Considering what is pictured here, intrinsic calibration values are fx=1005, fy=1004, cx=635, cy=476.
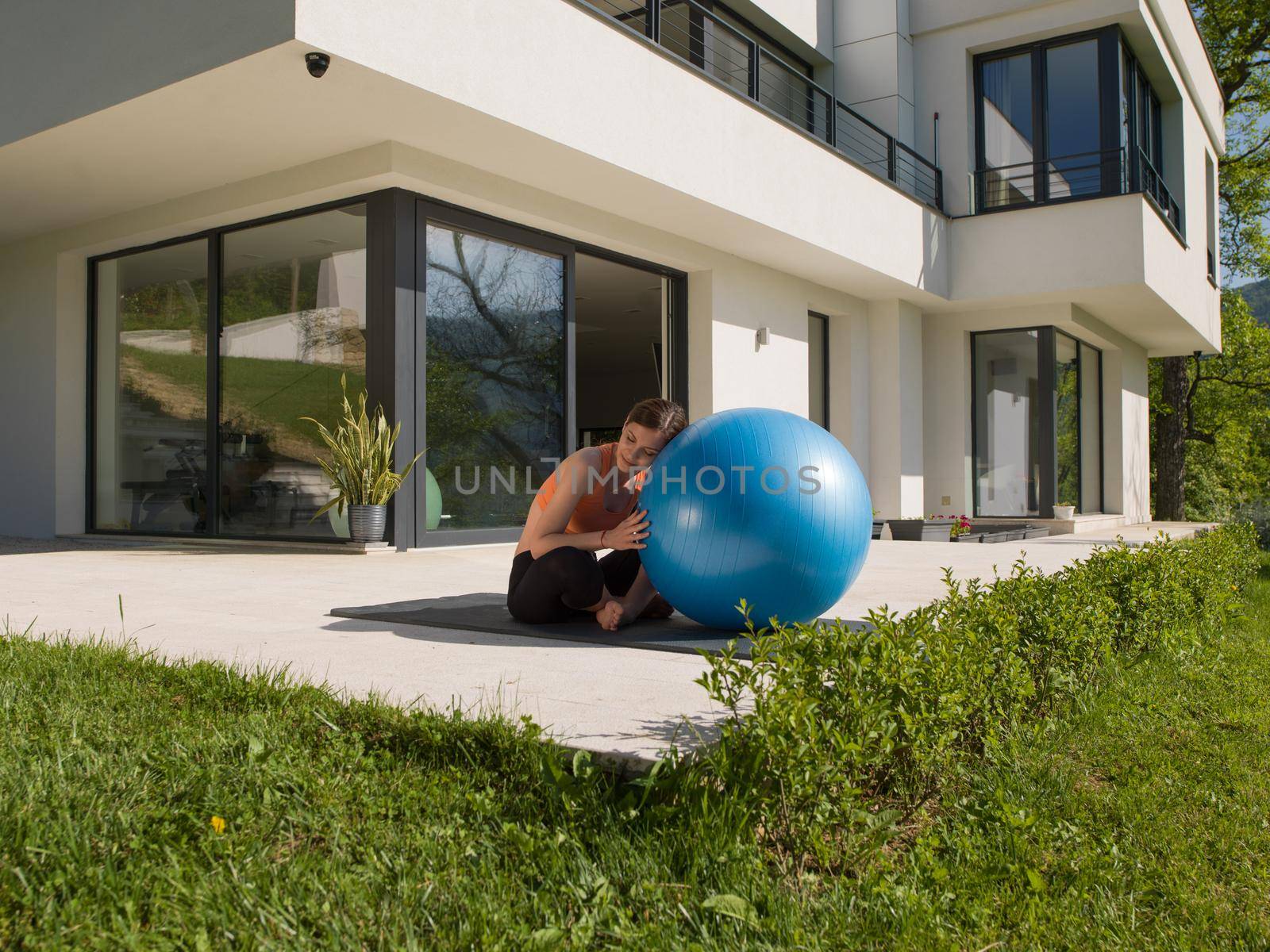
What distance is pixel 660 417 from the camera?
411cm

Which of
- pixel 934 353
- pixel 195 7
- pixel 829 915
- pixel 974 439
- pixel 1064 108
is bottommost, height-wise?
pixel 829 915

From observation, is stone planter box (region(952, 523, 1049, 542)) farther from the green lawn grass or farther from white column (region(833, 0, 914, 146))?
the green lawn grass

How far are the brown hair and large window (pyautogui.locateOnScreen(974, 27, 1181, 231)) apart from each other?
10962mm

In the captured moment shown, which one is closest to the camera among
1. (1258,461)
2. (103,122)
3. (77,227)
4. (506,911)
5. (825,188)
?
(506,911)

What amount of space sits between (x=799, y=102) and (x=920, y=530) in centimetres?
616

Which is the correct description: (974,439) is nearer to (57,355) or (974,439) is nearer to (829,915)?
(57,355)

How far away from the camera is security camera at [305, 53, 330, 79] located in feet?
20.4

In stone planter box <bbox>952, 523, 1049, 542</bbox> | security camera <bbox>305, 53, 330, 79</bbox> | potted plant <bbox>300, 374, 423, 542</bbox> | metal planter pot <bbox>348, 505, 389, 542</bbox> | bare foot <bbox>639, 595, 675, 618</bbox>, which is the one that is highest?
security camera <bbox>305, 53, 330, 79</bbox>

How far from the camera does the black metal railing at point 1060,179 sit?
13.4 meters

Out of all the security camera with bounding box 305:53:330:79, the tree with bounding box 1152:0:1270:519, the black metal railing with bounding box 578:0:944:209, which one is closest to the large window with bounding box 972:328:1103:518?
the black metal railing with bounding box 578:0:944:209

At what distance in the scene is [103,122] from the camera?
736 centimetres

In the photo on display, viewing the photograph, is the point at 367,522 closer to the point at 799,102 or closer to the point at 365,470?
the point at 365,470

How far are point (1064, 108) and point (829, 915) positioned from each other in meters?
14.1

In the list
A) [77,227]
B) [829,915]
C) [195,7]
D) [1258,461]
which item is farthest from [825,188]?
[1258,461]
